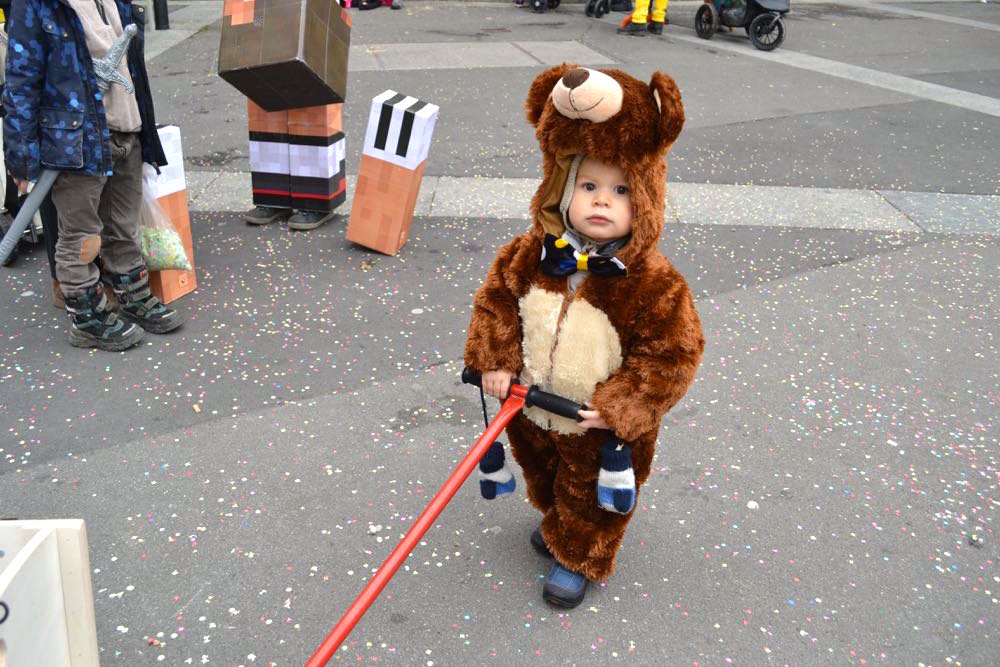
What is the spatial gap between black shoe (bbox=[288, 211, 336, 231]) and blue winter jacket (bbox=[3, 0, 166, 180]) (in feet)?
6.37

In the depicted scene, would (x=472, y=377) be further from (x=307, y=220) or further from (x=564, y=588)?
(x=307, y=220)

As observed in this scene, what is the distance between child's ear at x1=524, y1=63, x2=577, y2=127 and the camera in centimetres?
240

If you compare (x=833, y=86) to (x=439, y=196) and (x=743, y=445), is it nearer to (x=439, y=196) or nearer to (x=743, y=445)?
(x=439, y=196)

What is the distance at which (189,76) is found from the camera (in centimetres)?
1001

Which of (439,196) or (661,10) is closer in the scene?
(439,196)

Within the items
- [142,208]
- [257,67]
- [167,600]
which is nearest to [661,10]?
[257,67]

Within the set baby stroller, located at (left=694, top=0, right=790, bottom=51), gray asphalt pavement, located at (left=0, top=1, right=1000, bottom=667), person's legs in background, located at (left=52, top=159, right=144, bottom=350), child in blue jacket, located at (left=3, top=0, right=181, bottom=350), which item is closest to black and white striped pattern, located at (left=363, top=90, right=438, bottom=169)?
gray asphalt pavement, located at (left=0, top=1, right=1000, bottom=667)

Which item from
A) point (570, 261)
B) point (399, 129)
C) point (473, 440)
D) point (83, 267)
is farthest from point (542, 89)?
point (399, 129)

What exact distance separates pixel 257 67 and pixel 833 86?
23.0 feet

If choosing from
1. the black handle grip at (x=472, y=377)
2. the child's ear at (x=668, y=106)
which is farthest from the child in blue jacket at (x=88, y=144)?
the child's ear at (x=668, y=106)

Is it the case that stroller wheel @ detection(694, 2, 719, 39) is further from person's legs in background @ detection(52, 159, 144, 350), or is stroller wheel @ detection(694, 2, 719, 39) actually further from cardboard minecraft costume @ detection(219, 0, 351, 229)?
person's legs in background @ detection(52, 159, 144, 350)

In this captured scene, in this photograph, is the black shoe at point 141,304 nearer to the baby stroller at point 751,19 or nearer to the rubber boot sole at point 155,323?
the rubber boot sole at point 155,323

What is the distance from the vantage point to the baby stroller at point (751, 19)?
11.8m

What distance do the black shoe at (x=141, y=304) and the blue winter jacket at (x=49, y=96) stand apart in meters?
0.68
